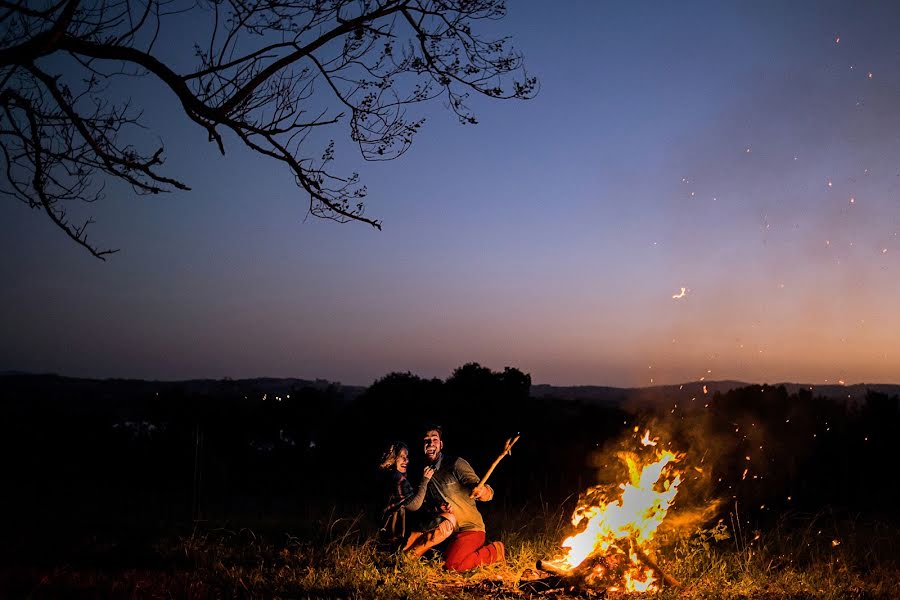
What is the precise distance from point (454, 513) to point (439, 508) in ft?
0.53

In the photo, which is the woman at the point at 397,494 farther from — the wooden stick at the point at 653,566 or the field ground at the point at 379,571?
the wooden stick at the point at 653,566

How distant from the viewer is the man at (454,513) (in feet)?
27.6

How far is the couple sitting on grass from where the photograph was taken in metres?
8.44

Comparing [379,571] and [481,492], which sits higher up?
[481,492]

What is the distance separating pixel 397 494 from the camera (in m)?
8.66

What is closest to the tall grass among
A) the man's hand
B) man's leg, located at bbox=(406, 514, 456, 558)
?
man's leg, located at bbox=(406, 514, 456, 558)

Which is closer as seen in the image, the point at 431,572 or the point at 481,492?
the point at 431,572

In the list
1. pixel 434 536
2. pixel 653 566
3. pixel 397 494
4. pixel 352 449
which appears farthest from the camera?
pixel 352 449

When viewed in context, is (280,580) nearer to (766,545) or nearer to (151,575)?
(151,575)

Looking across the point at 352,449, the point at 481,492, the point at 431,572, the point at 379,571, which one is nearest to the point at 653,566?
the point at 481,492

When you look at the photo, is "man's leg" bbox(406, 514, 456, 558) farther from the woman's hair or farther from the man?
the woman's hair

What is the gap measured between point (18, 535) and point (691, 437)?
8.27 m

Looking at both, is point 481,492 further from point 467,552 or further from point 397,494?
point 397,494

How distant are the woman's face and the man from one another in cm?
31
